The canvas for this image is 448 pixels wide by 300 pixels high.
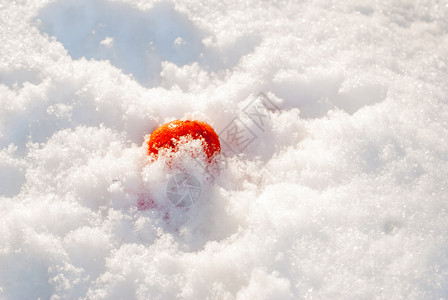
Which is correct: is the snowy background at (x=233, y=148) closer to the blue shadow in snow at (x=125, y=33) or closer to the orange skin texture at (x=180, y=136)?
the blue shadow in snow at (x=125, y=33)

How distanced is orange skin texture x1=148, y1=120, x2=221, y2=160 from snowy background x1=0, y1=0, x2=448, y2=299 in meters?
0.12

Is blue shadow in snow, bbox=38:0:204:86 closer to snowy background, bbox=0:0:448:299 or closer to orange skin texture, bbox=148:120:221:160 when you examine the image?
snowy background, bbox=0:0:448:299

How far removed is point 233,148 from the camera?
2588 millimetres

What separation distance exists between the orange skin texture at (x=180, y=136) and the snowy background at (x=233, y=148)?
12 centimetres

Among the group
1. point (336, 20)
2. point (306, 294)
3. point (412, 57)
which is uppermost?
point (336, 20)

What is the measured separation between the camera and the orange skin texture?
7.66 feet

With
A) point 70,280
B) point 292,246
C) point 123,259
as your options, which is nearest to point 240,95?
point 292,246

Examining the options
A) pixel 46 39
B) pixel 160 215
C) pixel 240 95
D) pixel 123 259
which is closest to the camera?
pixel 123 259

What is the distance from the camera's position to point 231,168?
2.47 metres

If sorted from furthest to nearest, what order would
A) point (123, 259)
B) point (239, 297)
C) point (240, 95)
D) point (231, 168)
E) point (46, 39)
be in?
point (46, 39) → point (240, 95) → point (231, 168) → point (123, 259) → point (239, 297)

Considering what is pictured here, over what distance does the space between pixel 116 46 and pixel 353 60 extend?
1.64 metres

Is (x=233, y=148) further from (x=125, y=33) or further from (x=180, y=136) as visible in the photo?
(x=125, y=33)

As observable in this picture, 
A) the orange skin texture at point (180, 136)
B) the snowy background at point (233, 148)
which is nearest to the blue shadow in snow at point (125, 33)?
the snowy background at point (233, 148)

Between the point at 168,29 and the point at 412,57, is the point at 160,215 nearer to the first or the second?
the point at 168,29
